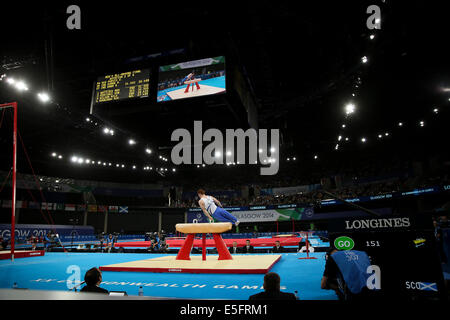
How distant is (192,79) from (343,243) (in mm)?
5713

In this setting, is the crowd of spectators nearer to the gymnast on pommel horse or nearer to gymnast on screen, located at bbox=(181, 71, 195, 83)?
the gymnast on pommel horse

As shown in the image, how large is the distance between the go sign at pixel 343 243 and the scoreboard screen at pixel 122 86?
633cm

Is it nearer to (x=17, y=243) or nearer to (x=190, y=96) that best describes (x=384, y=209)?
(x=190, y=96)

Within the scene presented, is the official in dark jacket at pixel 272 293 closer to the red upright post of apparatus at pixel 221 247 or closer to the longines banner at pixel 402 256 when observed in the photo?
the longines banner at pixel 402 256

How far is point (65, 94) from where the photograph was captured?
10867 mm

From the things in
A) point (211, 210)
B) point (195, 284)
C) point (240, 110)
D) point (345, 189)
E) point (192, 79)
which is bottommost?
point (195, 284)

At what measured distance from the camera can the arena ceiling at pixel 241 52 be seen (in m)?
7.36

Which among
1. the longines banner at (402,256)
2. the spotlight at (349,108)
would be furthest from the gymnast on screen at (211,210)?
the spotlight at (349,108)

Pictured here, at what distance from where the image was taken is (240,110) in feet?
26.0

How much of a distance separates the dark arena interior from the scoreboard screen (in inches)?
1.7

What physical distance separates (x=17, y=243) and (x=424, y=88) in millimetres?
27916

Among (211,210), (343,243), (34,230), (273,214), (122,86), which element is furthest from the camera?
(273,214)

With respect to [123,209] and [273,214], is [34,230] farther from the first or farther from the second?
[273,214]

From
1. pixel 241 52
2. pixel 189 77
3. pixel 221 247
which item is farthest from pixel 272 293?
pixel 241 52
